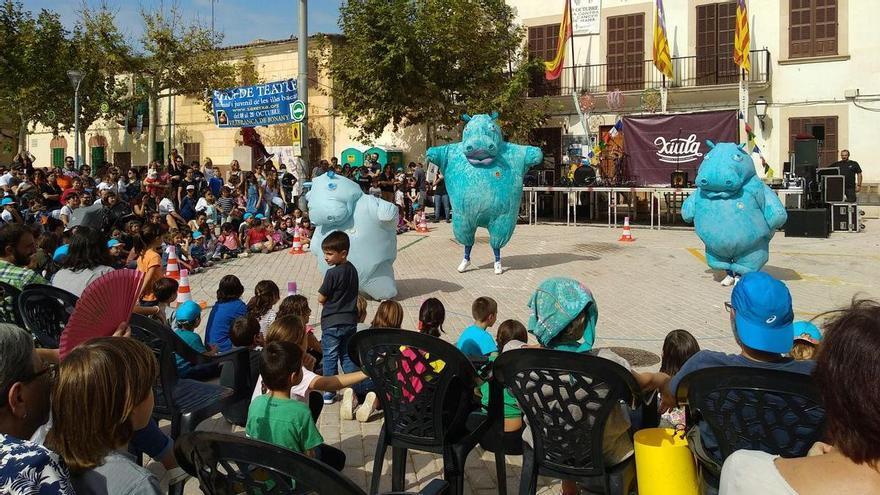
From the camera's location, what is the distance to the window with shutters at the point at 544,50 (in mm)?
24375

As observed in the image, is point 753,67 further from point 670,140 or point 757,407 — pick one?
point 757,407

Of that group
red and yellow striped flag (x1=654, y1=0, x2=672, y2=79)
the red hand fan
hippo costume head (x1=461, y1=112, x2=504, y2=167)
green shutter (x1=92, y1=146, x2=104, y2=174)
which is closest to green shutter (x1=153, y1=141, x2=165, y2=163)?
green shutter (x1=92, y1=146, x2=104, y2=174)

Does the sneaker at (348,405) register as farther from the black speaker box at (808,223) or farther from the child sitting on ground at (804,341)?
the black speaker box at (808,223)

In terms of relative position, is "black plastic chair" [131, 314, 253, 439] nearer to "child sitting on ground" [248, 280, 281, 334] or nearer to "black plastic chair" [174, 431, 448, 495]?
"child sitting on ground" [248, 280, 281, 334]

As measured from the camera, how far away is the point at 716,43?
72.4ft

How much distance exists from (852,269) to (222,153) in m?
22.9

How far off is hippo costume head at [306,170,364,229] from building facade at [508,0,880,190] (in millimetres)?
16441

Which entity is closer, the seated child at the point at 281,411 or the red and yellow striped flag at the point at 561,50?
the seated child at the point at 281,411

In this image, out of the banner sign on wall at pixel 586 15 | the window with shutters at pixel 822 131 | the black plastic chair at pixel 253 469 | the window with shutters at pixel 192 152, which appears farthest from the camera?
the window with shutters at pixel 192 152

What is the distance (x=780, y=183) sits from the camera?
56.2 feet

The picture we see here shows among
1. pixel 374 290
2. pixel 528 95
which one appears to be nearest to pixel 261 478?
pixel 374 290

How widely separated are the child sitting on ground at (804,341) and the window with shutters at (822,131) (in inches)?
736

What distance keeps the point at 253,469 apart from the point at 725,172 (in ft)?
27.5

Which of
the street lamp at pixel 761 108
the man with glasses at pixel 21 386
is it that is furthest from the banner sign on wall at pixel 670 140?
the man with glasses at pixel 21 386
